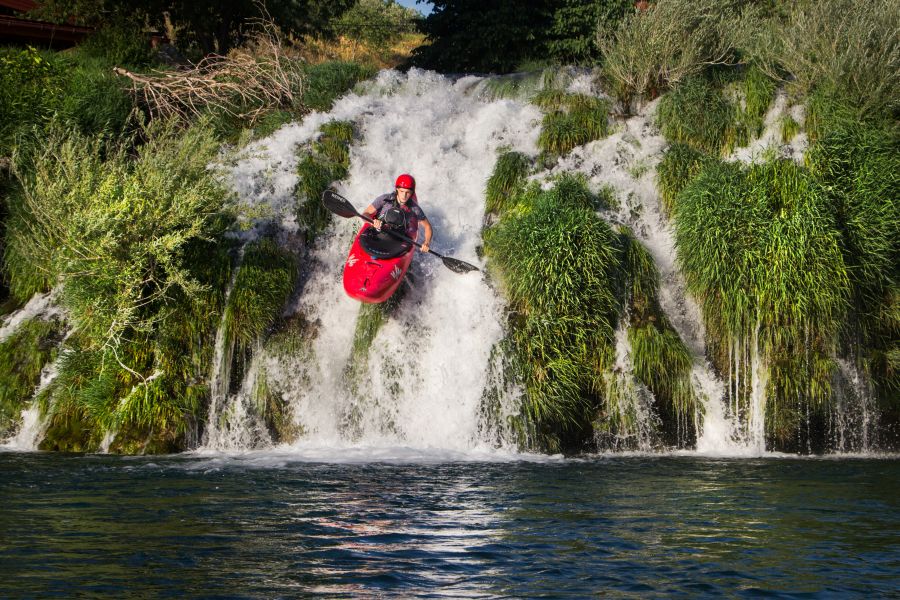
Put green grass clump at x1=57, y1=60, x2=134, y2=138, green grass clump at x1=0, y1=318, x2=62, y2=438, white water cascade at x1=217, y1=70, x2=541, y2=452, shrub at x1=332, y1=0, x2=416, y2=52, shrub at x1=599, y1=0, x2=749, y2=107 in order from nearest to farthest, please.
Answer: white water cascade at x1=217, y1=70, x2=541, y2=452, green grass clump at x1=0, y1=318, x2=62, y2=438, green grass clump at x1=57, y1=60, x2=134, y2=138, shrub at x1=599, y1=0, x2=749, y2=107, shrub at x1=332, y1=0, x2=416, y2=52

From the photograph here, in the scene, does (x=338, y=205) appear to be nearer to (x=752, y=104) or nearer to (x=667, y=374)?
(x=667, y=374)

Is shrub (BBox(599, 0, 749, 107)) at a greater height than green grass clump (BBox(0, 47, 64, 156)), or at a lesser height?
greater

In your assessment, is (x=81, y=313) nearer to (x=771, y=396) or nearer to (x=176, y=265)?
(x=176, y=265)

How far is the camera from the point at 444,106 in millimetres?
17344

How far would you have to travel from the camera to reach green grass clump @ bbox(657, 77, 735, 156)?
14.8 m

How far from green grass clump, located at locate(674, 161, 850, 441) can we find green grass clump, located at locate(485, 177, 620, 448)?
3.69 ft

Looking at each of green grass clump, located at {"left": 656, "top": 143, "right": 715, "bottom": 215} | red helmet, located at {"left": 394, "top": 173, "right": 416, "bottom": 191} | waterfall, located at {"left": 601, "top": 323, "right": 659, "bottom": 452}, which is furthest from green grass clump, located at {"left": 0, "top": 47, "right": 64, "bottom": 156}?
waterfall, located at {"left": 601, "top": 323, "right": 659, "bottom": 452}

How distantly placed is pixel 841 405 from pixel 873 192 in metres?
2.78

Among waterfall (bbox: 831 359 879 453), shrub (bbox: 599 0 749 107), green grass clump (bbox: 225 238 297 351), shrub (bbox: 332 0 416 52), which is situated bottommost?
waterfall (bbox: 831 359 879 453)

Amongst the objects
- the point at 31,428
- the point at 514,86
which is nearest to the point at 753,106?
the point at 514,86

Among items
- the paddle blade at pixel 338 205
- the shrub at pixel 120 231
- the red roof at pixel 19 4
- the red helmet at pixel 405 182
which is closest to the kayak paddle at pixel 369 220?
the paddle blade at pixel 338 205

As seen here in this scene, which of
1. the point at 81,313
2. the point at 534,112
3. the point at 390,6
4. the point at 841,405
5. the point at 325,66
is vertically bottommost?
the point at 841,405

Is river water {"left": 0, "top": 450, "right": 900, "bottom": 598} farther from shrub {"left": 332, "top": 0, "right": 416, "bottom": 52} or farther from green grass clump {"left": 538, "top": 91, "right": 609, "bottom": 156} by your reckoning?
shrub {"left": 332, "top": 0, "right": 416, "bottom": 52}

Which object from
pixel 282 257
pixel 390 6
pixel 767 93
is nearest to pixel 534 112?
pixel 767 93
